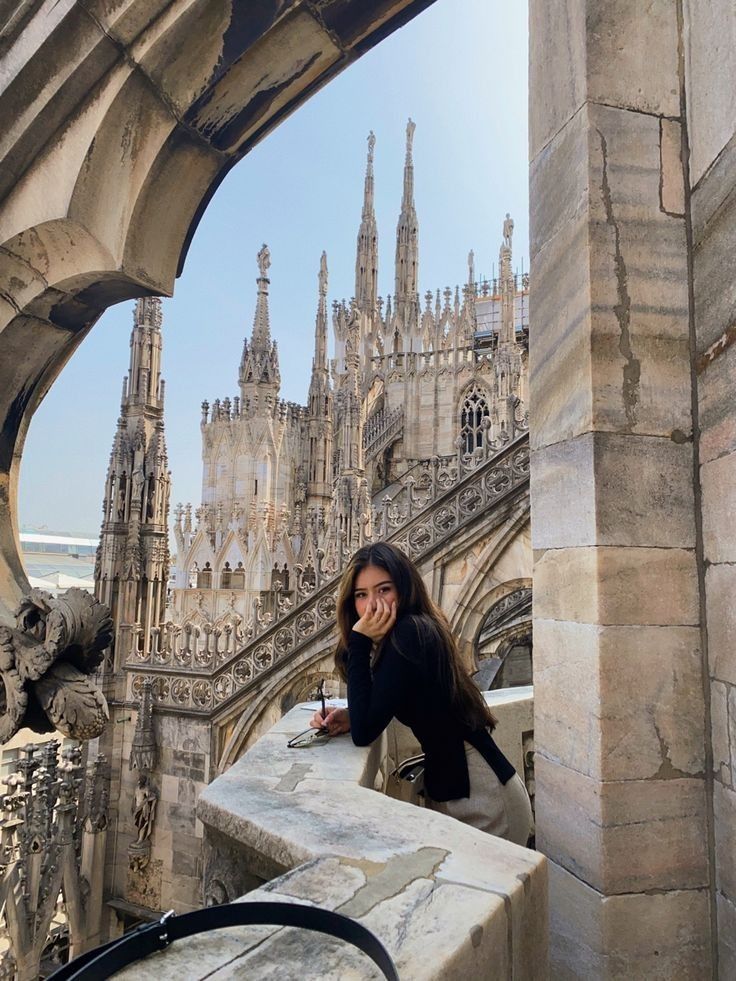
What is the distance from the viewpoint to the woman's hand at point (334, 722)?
1910mm

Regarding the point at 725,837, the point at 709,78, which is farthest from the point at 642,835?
the point at 709,78

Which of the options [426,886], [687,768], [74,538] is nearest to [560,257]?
[687,768]

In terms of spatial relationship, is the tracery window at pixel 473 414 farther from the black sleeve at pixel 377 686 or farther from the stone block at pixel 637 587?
the stone block at pixel 637 587

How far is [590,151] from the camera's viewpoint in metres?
1.57

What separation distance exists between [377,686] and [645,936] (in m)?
0.85

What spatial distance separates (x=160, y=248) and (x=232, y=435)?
22653 mm

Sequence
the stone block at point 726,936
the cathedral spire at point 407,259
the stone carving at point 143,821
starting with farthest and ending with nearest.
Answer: the cathedral spire at point 407,259 < the stone carving at point 143,821 < the stone block at point 726,936

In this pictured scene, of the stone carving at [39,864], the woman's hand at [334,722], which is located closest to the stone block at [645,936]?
the woman's hand at [334,722]

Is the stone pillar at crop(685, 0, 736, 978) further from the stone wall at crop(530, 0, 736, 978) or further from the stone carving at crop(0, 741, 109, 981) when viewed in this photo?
the stone carving at crop(0, 741, 109, 981)

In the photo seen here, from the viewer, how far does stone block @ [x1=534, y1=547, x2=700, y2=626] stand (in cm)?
146

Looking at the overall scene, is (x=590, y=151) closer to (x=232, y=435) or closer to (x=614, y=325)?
(x=614, y=325)

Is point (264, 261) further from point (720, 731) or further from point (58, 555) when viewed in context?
point (720, 731)

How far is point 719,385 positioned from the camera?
4.75ft

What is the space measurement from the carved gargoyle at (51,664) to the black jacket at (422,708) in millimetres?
731
